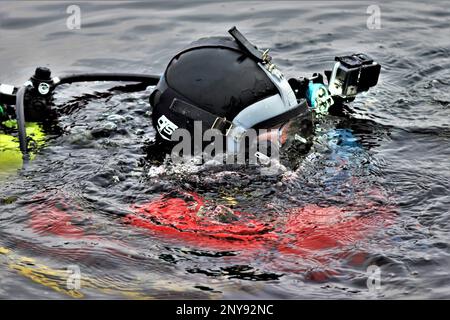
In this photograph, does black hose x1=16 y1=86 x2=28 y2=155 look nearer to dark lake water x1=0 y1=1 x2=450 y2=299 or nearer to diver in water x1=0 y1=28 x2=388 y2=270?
diver in water x1=0 y1=28 x2=388 y2=270

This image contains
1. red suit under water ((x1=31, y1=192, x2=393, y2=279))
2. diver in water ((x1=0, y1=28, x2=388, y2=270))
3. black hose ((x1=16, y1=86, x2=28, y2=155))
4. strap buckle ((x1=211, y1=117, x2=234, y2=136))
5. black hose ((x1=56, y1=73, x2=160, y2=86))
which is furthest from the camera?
black hose ((x1=56, y1=73, x2=160, y2=86))

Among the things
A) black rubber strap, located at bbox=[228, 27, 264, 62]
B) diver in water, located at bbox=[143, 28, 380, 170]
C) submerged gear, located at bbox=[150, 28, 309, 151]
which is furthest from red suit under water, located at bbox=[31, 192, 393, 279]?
black rubber strap, located at bbox=[228, 27, 264, 62]

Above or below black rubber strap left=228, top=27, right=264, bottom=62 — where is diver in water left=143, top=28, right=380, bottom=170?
below

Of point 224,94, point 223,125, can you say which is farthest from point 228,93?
point 223,125

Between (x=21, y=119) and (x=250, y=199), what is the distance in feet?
6.15

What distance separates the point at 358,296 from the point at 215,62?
202 centimetres

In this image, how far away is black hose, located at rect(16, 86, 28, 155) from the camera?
16.5ft

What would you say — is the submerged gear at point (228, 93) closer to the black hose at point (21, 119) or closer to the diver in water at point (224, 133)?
the diver in water at point (224, 133)

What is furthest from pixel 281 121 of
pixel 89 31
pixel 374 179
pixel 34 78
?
pixel 89 31

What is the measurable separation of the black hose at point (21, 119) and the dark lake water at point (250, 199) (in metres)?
0.24

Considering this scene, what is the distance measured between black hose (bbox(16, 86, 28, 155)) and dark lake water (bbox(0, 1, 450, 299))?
0.24 m

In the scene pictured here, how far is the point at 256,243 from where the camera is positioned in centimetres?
437

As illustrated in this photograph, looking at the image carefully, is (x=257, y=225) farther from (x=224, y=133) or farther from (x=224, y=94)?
(x=224, y=94)

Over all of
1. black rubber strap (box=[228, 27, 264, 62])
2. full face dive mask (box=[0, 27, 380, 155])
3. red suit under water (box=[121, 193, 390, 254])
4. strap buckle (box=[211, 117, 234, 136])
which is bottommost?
red suit under water (box=[121, 193, 390, 254])
